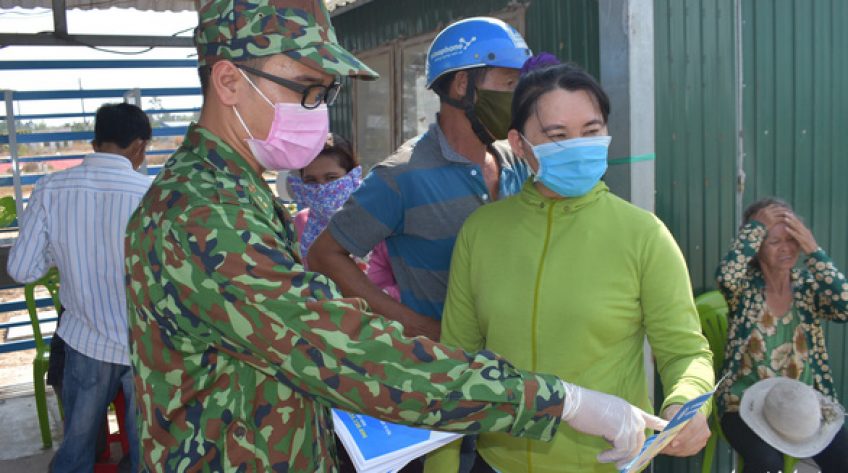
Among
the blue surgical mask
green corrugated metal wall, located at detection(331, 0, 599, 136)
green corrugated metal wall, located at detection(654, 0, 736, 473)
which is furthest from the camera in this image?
green corrugated metal wall, located at detection(331, 0, 599, 136)

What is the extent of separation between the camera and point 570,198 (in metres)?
1.99

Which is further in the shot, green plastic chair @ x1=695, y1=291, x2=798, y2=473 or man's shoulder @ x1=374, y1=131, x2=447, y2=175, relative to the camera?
green plastic chair @ x1=695, y1=291, x2=798, y2=473

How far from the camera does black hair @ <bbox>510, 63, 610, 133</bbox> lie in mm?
1937

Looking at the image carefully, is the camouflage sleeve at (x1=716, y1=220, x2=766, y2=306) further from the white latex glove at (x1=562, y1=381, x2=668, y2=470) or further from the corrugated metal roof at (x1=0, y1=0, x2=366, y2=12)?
the corrugated metal roof at (x1=0, y1=0, x2=366, y2=12)

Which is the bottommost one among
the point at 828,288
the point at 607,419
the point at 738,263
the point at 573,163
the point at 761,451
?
the point at 761,451

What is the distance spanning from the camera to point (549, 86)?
1941 mm

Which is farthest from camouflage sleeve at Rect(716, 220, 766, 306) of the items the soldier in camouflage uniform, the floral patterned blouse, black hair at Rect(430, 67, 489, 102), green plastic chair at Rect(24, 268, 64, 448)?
green plastic chair at Rect(24, 268, 64, 448)

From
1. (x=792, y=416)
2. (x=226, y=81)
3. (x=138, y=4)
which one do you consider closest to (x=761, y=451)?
(x=792, y=416)

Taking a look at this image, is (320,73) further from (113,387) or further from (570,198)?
(113,387)

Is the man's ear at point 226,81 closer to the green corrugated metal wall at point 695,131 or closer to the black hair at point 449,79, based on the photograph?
the black hair at point 449,79

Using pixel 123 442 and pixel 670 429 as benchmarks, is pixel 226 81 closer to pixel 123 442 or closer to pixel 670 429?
pixel 670 429

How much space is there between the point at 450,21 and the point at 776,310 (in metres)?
2.87

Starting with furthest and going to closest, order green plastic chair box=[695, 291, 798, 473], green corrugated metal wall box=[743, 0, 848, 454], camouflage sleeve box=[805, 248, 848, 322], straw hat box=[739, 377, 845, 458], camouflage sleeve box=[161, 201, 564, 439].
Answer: green corrugated metal wall box=[743, 0, 848, 454], green plastic chair box=[695, 291, 798, 473], camouflage sleeve box=[805, 248, 848, 322], straw hat box=[739, 377, 845, 458], camouflage sleeve box=[161, 201, 564, 439]

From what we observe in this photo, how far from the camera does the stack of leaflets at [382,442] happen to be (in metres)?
1.46
